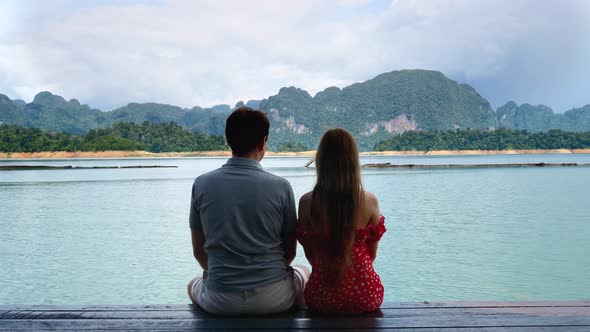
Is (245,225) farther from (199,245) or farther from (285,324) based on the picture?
(285,324)

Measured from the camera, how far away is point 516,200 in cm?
1969

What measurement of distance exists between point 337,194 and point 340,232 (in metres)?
0.16

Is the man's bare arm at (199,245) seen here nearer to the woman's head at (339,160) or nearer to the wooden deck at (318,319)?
the wooden deck at (318,319)

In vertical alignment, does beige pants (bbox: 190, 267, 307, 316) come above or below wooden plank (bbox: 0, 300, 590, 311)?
above

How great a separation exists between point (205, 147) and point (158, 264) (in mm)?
81151

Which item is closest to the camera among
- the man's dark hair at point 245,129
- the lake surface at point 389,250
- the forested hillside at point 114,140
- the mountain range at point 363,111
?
the man's dark hair at point 245,129

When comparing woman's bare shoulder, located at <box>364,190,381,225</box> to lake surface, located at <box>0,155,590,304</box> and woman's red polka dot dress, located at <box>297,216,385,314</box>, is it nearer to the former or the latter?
woman's red polka dot dress, located at <box>297,216,385,314</box>

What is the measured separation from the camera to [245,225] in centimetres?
212

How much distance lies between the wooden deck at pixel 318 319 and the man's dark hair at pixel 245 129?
2.24 feet

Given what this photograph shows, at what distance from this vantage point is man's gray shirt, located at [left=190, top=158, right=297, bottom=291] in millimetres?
2088

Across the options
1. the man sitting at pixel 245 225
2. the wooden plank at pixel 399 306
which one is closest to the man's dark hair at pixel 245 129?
the man sitting at pixel 245 225

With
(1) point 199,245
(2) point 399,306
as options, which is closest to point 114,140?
(1) point 199,245

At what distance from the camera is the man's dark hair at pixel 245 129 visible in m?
2.01

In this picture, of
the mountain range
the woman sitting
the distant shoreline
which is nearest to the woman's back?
the woman sitting
